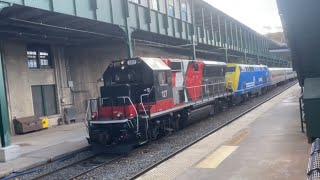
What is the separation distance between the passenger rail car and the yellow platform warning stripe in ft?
10.1

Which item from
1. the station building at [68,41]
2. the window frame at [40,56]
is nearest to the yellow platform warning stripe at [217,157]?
the station building at [68,41]

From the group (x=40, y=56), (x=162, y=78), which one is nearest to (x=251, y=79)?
(x=40, y=56)

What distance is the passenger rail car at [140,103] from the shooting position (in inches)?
501

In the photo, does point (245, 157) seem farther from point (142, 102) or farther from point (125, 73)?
point (125, 73)

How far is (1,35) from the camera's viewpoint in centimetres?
1884

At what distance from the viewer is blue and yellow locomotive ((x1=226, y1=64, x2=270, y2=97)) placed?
2595 cm

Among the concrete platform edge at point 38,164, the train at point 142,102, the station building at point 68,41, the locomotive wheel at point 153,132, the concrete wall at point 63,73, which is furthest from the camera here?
the concrete wall at point 63,73

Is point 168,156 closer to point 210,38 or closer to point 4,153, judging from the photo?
point 4,153

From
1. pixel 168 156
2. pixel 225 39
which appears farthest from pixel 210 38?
pixel 168 156

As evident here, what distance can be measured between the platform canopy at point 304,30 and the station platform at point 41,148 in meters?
8.92

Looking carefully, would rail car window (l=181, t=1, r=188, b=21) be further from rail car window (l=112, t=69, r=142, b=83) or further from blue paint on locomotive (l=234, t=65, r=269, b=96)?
rail car window (l=112, t=69, r=142, b=83)

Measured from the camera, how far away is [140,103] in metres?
13.4

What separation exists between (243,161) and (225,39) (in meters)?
32.3

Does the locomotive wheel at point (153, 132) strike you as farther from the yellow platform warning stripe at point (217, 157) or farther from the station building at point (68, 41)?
the station building at point (68, 41)
